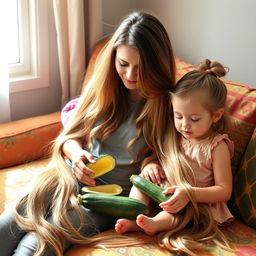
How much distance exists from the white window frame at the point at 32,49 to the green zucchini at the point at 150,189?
1.01m

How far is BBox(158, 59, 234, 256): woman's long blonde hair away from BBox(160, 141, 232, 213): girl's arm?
26 millimetres

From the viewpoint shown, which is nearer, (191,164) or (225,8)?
(191,164)

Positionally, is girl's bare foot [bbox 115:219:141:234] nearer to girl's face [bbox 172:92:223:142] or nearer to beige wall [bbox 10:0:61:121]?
girl's face [bbox 172:92:223:142]

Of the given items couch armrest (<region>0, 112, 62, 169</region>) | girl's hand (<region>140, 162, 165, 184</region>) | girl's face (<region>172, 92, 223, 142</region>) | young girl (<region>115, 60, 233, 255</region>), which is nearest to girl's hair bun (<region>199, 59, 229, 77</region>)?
young girl (<region>115, 60, 233, 255</region>)

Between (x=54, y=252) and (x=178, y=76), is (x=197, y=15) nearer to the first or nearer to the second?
(x=178, y=76)

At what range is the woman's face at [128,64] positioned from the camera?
1.51m

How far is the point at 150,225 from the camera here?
4.50ft

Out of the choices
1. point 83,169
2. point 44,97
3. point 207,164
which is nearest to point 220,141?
point 207,164

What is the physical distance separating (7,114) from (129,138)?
757 millimetres

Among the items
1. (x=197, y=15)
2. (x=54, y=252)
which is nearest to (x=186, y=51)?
(x=197, y=15)

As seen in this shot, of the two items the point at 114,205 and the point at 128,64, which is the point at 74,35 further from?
the point at 114,205

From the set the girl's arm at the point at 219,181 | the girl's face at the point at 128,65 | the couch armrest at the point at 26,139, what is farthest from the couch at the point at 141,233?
the girl's face at the point at 128,65

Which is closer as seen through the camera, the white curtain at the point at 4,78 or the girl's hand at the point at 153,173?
the girl's hand at the point at 153,173

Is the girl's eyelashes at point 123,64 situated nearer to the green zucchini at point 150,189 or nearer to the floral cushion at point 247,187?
the green zucchini at point 150,189
